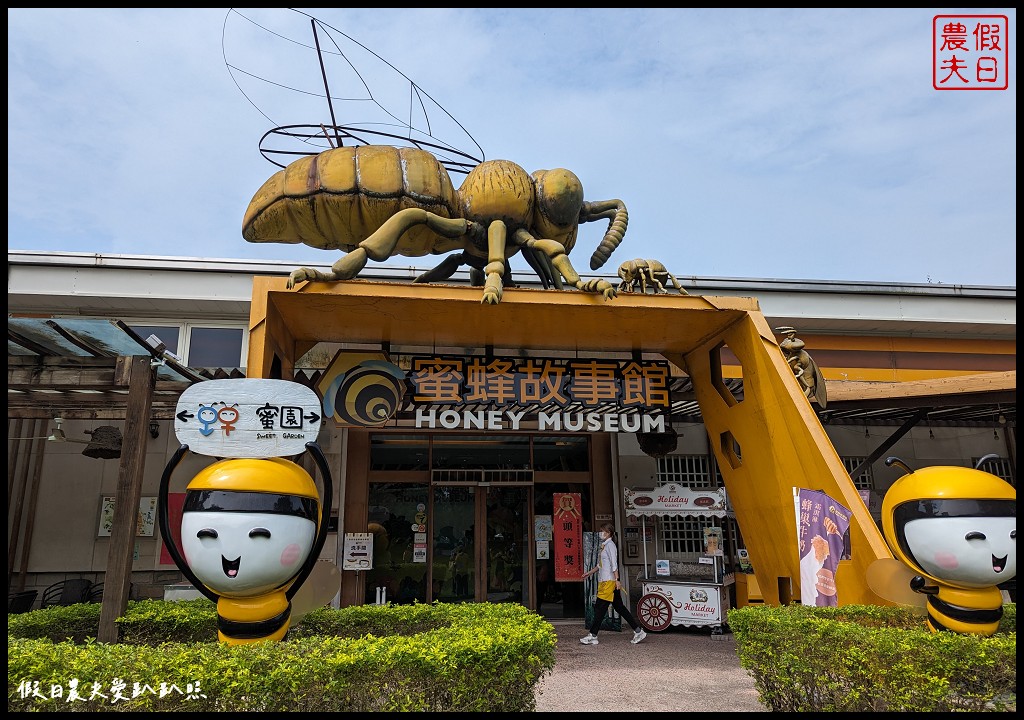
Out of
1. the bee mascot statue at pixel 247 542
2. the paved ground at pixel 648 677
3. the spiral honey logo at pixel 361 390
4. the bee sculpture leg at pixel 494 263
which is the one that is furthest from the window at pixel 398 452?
the bee mascot statue at pixel 247 542

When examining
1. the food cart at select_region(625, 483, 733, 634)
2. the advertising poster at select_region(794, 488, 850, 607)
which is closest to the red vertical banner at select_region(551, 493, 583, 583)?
the food cart at select_region(625, 483, 733, 634)

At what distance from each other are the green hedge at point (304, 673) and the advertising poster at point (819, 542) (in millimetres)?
3369

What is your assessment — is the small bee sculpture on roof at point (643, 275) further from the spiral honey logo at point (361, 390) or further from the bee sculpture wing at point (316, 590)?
the bee sculpture wing at point (316, 590)

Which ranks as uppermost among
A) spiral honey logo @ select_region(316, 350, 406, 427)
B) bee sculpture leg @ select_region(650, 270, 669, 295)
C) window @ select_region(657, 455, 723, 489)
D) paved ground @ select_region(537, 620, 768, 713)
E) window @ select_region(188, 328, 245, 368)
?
bee sculpture leg @ select_region(650, 270, 669, 295)

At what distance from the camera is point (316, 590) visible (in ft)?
17.8

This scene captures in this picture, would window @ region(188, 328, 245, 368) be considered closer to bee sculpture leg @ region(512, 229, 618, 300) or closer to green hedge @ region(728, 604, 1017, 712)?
bee sculpture leg @ region(512, 229, 618, 300)

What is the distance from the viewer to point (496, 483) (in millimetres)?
11414

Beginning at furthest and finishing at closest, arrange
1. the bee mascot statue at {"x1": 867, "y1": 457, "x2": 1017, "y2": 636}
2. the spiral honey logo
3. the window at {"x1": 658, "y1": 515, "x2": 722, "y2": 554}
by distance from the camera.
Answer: the window at {"x1": 658, "y1": 515, "x2": 722, "y2": 554}
the spiral honey logo
the bee mascot statue at {"x1": 867, "y1": 457, "x2": 1017, "y2": 636}

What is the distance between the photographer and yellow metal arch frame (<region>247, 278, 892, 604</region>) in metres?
6.89

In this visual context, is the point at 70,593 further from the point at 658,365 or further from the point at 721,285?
the point at 721,285

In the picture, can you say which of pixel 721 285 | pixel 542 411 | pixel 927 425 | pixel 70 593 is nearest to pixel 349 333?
pixel 542 411

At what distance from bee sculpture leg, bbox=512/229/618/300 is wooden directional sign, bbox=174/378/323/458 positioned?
3.49 m

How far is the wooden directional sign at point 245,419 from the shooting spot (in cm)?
511

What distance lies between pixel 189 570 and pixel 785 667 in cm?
403
